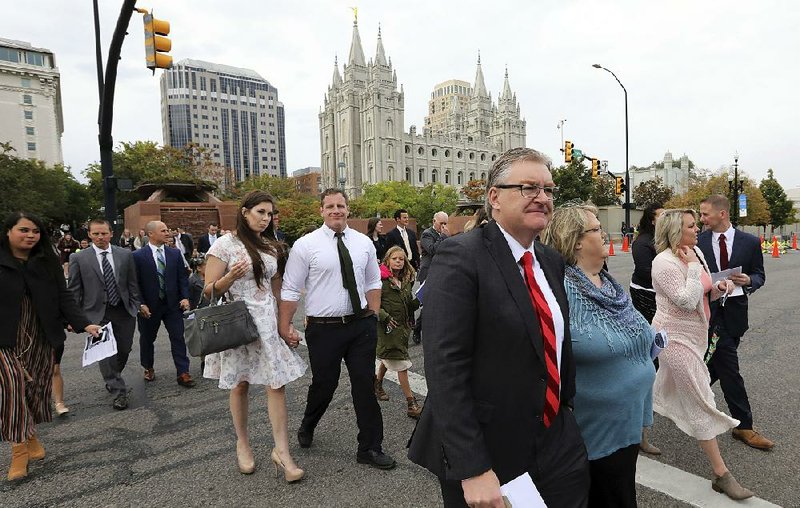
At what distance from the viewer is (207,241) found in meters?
13.5

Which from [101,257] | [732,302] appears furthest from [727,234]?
[101,257]

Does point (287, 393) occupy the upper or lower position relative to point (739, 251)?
lower

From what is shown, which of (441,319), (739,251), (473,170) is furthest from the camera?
(473,170)

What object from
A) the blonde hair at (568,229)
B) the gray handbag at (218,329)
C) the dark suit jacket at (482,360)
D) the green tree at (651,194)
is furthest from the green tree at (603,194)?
the dark suit jacket at (482,360)

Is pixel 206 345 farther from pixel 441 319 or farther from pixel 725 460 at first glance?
pixel 725 460

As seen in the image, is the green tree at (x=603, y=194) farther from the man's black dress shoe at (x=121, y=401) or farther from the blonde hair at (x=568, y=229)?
the blonde hair at (x=568, y=229)

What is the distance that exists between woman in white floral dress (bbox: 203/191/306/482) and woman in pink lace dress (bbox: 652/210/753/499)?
2685 millimetres

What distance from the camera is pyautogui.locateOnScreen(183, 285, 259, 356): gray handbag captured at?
345cm

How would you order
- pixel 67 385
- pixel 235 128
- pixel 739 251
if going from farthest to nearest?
pixel 235 128 < pixel 67 385 < pixel 739 251

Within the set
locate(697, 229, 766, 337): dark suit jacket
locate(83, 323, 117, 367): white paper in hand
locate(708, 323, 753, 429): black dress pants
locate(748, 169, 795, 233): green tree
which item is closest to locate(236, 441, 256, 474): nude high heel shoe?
locate(83, 323, 117, 367): white paper in hand

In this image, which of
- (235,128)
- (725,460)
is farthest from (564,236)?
(235,128)

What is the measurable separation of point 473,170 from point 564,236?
13575cm

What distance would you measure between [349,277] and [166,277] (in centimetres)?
343

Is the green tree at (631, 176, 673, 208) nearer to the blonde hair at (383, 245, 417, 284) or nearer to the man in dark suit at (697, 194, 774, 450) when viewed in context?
the man in dark suit at (697, 194, 774, 450)
